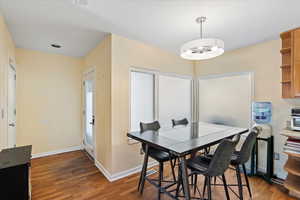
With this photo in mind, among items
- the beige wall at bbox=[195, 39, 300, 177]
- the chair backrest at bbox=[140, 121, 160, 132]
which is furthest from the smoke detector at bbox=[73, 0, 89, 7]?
the beige wall at bbox=[195, 39, 300, 177]

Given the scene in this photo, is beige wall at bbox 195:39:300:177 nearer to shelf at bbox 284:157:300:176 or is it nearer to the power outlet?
the power outlet

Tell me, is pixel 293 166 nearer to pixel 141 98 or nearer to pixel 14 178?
pixel 141 98

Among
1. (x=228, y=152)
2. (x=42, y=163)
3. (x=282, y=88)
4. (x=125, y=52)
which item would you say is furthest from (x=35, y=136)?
(x=282, y=88)

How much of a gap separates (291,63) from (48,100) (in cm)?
486

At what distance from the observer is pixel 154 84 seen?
3158mm

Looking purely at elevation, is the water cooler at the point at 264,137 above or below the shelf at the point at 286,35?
below

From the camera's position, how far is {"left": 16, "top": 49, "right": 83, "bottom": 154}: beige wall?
3270 millimetres

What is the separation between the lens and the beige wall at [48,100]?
10.7 ft

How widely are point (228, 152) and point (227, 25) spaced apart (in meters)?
1.84

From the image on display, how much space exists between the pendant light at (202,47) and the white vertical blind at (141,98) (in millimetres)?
1210

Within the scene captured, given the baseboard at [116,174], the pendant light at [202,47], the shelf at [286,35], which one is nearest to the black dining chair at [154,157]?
the baseboard at [116,174]

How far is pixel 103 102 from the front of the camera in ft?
8.93

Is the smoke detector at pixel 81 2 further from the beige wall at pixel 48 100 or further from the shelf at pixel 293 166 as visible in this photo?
the shelf at pixel 293 166

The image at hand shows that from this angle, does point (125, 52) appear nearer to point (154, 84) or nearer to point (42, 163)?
point (154, 84)
